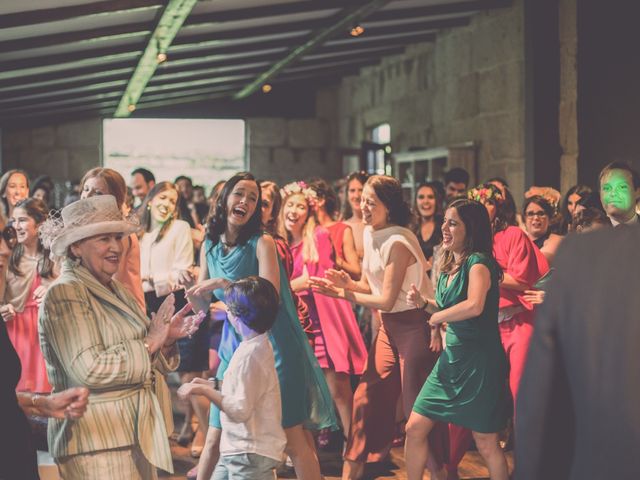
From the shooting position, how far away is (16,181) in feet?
23.6

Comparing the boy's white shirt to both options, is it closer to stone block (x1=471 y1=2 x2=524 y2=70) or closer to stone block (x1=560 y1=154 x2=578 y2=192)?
stone block (x1=560 y1=154 x2=578 y2=192)

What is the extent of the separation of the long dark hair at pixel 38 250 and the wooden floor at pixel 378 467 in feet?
4.26

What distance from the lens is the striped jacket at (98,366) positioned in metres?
2.84

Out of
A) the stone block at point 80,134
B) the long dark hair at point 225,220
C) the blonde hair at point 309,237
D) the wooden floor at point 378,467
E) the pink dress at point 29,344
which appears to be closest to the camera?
the long dark hair at point 225,220

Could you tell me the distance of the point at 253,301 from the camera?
3686 mm

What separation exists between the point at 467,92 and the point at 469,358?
6490 millimetres

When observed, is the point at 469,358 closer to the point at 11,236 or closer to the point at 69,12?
the point at 11,236

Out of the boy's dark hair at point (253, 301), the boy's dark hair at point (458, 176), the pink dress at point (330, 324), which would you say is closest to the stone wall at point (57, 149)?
the boy's dark hair at point (458, 176)

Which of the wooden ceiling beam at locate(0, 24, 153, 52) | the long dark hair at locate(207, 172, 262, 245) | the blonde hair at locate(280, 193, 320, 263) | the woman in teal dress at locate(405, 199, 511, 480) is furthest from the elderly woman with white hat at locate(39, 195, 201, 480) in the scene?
the wooden ceiling beam at locate(0, 24, 153, 52)

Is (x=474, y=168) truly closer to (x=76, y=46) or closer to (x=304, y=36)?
(x=304, y=36)

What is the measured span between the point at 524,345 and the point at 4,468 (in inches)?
135

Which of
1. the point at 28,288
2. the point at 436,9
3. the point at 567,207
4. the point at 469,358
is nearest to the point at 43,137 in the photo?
the point at 436,9

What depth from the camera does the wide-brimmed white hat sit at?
2996 millimetres

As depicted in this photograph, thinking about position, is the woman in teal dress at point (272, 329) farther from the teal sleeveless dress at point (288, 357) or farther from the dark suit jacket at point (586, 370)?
the dark suit jacket at point (586, 370)
